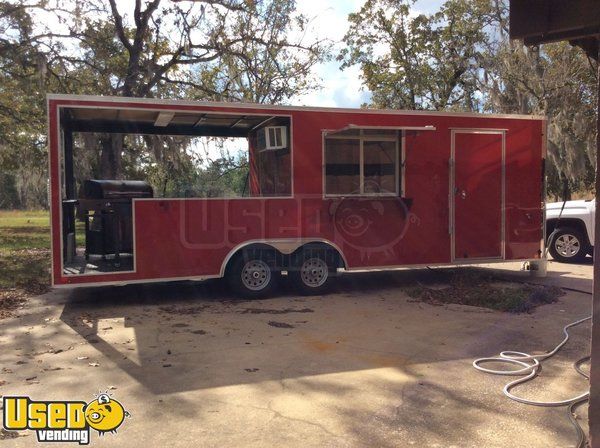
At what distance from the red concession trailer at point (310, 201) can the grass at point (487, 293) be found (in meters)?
0.45

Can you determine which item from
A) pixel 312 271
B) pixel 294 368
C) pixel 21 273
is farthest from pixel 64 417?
pixel 21 273

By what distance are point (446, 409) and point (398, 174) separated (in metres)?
5.18

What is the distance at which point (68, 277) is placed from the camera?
7129mm

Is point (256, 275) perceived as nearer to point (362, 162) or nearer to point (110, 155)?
point (362, 162)

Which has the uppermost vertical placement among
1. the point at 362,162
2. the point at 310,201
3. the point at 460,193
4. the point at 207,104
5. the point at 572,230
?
the point at 207,104

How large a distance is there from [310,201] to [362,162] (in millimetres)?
1103

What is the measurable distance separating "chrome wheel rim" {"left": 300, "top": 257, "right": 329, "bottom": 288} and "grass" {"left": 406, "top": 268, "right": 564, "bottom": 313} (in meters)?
1.44

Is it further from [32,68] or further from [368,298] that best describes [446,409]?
[32,68]

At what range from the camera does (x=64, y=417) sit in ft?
12.6

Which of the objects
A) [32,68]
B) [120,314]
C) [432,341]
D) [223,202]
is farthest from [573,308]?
[32,68]

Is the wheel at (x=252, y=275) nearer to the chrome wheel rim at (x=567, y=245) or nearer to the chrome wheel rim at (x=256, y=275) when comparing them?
the chrome wheel rim at (x=256, y=275)

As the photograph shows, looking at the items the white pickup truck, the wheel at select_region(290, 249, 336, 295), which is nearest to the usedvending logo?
the wheel at select_region(290, 249, 336, 295)

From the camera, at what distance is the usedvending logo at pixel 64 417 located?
141 inches

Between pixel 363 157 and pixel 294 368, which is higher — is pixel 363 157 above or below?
above
